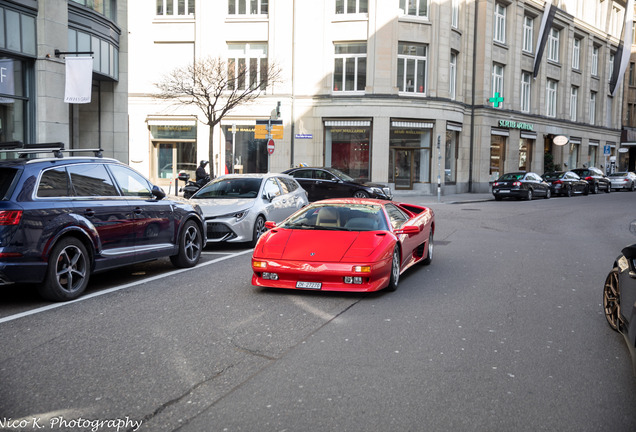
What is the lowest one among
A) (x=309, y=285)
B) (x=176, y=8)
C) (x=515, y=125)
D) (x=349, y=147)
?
(x=309, y=285)

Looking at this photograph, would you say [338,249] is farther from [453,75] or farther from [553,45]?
[553,45]

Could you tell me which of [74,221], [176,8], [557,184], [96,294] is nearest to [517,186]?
[557,184]

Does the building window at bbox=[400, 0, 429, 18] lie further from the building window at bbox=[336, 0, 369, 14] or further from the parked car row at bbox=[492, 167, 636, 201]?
the parked car row at bbox=[492, 167, 636, 201]

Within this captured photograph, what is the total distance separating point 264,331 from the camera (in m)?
6.02

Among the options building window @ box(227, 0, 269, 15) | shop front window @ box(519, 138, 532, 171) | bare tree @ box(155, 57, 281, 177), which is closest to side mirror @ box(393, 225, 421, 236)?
bare tree @ box(155, 57, 281, 177)

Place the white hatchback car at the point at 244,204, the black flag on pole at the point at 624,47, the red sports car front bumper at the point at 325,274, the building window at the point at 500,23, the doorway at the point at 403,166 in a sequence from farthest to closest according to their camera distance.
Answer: the black flag on pole at the point at 624,47, the building window at the point at 500,23, the doorway at the point at 403,166, the white hatchback car at the point at 244,204, the red sports car front bumper at the point at 325,274

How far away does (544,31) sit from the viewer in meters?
42.9

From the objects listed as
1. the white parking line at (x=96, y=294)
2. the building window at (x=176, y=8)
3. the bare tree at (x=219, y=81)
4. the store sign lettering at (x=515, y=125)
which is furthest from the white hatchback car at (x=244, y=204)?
the store sign lettering at (x=515, y=125)

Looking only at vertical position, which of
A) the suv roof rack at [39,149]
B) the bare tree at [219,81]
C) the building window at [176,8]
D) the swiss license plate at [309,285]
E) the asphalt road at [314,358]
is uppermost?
the building window at [176,8]

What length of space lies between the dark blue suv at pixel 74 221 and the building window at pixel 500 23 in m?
35.3

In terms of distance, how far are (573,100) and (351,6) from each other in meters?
25.5

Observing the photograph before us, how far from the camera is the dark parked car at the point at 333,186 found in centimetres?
2366

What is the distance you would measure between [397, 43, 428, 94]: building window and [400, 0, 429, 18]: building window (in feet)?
5.47

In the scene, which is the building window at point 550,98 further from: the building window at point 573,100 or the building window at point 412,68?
the building window at point 412,68
